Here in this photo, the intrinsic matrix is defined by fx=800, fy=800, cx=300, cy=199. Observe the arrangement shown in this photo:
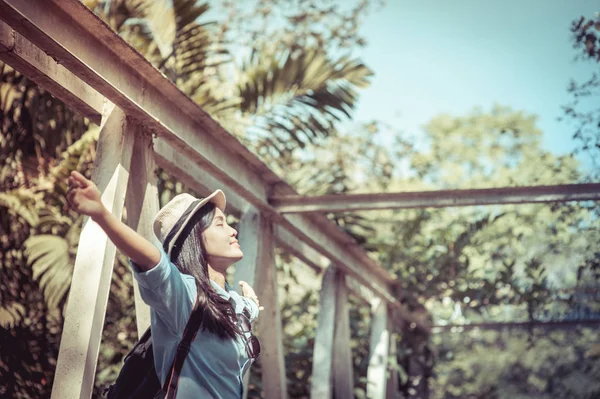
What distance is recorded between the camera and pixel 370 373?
27.1 ft

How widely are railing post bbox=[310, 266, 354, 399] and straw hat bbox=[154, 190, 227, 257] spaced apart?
155 inches

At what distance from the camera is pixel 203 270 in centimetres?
290

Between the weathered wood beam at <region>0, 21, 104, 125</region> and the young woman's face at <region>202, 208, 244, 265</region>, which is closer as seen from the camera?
the young woman's face at <region>202, 208, 244, 265</region>

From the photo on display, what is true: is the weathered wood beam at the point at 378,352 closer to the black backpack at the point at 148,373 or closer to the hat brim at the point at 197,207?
the hat brim at the point at 197,207

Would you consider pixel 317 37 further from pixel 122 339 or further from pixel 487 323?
pixel 122 339

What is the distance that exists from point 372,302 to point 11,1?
Answer: 20.3ft

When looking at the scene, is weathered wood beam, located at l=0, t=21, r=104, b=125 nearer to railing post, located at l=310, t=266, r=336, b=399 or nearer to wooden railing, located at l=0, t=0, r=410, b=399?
wooden railing, located at l=0, t=0, r=410, b=399

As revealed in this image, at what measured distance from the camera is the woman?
2.26 meters

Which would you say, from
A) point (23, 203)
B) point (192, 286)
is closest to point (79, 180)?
point (192, 286)

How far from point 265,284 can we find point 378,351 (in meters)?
3.29

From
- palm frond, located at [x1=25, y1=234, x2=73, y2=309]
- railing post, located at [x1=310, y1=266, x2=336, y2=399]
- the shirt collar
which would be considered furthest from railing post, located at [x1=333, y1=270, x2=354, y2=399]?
the shirt collar

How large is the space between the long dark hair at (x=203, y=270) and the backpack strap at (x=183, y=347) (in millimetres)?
28

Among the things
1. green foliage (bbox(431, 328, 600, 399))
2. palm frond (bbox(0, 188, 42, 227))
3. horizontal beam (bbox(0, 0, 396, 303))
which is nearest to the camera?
horizontal beam (bbox(0, 0, 396, 303))

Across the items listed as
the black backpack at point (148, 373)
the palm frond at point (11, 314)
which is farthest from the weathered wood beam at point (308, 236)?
the palm frond at point (11, 314)
